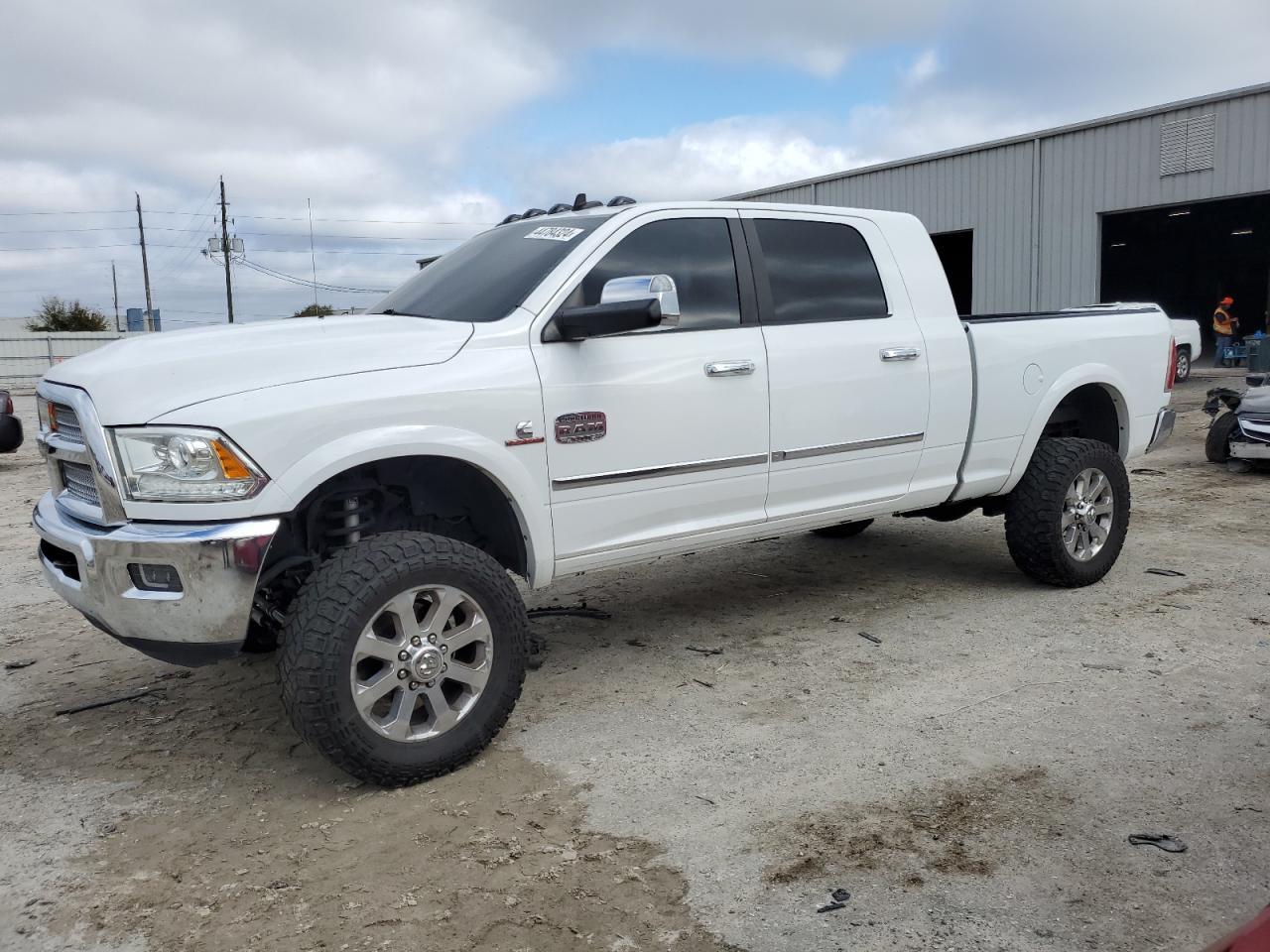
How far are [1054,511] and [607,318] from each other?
2.89 metres

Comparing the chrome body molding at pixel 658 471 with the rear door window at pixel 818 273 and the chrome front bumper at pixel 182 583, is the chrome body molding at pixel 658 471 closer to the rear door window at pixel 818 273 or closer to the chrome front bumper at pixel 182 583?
the rear door window at pixel 818 273

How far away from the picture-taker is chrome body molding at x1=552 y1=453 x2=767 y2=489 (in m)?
3.84

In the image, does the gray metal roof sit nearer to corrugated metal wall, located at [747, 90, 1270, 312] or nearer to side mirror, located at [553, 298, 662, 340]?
corrugated metal wall, located at [747, 90, 1270, 312]

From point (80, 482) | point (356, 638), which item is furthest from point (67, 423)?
point (356, 638)

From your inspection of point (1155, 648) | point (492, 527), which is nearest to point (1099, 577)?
point (1155, 648)

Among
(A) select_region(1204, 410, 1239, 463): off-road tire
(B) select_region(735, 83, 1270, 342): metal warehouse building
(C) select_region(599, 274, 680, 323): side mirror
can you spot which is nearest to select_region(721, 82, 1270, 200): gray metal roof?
(B) select_region(735, 83, 1270, 342): metal warehouse building

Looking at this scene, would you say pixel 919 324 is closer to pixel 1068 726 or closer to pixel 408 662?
pixel 1068 726

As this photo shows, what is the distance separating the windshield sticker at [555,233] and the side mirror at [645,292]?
1.86 feet

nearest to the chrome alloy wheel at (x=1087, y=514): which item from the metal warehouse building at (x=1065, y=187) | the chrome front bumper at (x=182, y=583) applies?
the chrome front bumper at (x=182, y=583)

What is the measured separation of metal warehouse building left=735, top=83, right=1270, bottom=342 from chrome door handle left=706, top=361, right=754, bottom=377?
16.6 metres

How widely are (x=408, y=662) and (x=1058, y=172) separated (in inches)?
778

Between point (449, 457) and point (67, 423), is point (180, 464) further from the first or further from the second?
point (449, 457)

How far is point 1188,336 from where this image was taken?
65.4ft

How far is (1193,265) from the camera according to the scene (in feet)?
111
